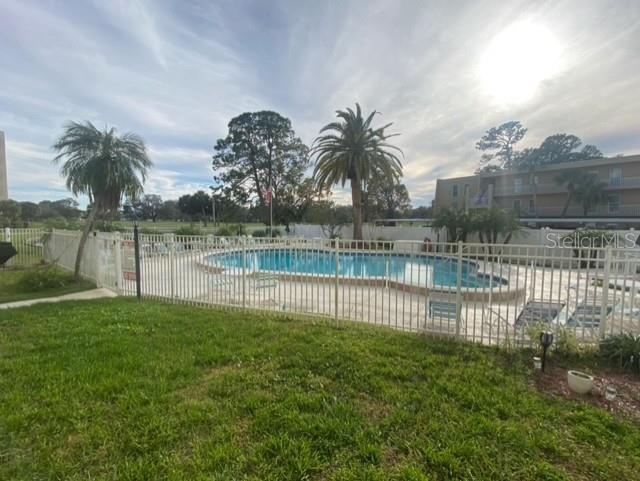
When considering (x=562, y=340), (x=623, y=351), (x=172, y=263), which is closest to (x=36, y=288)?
(x=172, y=263)

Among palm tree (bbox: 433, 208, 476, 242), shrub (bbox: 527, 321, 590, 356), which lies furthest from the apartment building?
shrub (bbox: 527, 321, 590, 356)

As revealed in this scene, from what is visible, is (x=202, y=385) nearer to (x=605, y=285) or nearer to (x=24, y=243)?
(x=605, y=285)

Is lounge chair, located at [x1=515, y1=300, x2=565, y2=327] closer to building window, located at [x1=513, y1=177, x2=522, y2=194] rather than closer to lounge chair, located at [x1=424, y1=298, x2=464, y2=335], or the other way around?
lounge chair, located at [x1=424, y1=298, x2=464, y2=335]

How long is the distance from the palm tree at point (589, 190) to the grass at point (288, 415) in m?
32.8

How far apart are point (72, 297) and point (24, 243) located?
8370 millimetres

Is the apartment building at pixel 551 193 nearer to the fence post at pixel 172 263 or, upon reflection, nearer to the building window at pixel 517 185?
the building window at pixel 517 185

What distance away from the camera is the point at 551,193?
31031 mm

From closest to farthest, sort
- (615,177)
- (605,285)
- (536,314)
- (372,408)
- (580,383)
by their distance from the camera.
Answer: (372,408), (580,383), (605,285), (536,314), (615,177)

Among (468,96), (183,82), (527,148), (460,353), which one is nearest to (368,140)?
(468,96)

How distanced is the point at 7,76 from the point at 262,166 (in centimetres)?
2508

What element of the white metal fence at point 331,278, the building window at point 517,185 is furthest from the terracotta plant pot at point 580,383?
the building window at point 517,185

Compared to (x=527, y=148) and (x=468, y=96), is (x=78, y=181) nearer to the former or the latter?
(x=468, y=96)

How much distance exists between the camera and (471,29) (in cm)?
662

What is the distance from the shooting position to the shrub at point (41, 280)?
308 inches
